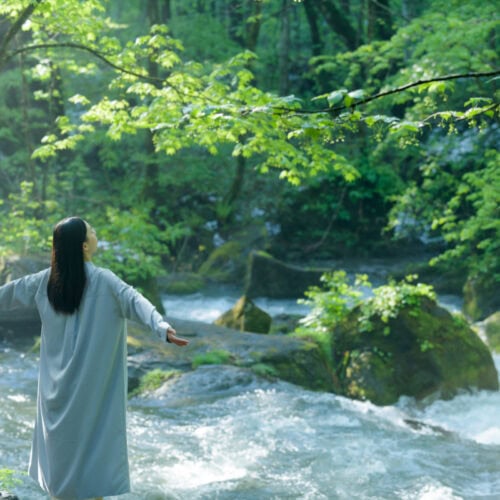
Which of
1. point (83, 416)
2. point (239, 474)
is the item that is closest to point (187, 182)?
point (239, 474)

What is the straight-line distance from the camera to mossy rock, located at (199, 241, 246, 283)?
17109 mm

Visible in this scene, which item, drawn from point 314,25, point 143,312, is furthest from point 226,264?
point 143,312

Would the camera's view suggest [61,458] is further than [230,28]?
No

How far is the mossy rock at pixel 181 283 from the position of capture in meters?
16.0

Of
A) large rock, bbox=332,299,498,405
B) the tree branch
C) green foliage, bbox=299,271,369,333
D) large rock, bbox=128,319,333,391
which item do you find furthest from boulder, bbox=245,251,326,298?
the tree branch

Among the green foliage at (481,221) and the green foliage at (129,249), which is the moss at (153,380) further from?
the green foliage at (481,221)

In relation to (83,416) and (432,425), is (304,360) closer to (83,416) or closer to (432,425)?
(432,425)

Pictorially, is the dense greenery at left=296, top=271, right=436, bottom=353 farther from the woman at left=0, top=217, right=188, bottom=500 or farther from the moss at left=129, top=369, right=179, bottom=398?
the woman at left=0, top=217, right=188, bottom=500

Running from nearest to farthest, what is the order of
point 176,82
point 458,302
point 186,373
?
1. point 176,82
2. point 186,373
3. point 458,302

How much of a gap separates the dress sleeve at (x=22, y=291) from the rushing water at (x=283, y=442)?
1.97 m

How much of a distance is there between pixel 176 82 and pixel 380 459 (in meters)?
4.24

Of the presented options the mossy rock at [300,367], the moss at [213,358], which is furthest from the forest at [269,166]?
the mossy rock at [300,367]

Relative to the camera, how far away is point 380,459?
6457 millimetres

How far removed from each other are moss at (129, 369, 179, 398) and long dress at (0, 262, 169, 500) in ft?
15.0
